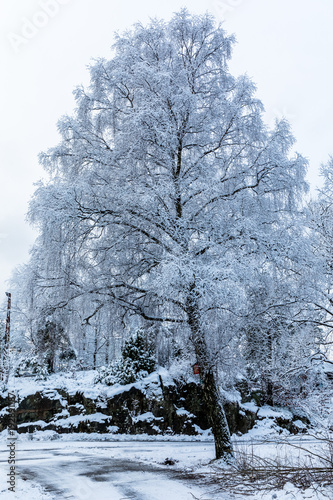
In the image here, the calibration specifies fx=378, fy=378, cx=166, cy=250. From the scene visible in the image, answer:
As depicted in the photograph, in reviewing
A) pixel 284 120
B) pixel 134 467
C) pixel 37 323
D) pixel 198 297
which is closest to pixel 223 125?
pixel 284 120

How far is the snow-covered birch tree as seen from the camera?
745 centimetres

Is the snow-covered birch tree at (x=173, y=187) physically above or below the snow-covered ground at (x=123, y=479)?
above

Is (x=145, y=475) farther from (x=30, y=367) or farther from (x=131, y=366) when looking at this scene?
(x=30, y=367)

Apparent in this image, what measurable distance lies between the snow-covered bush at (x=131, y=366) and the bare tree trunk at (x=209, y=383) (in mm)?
8824

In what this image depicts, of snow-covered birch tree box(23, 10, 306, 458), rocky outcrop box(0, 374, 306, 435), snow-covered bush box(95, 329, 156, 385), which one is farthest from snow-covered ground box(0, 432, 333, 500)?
snow-covered bush box(95, 329, 156, 385)

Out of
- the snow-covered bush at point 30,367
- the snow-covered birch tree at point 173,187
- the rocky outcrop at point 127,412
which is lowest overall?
the rocky outcrop at point 127,412

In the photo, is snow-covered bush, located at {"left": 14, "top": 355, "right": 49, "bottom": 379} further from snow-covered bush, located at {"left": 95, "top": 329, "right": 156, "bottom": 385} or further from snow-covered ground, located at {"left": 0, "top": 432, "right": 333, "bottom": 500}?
snow-covered ground, located at {"left": 0, "top": 432, "right": 333, "bottom": 500}

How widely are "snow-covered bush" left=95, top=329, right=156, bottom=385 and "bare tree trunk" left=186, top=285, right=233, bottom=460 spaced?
8.82 metres

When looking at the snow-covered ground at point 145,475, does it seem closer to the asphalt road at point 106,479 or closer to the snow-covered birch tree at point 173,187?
the asphalt road at point 106,479

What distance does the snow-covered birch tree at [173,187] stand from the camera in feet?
24.5

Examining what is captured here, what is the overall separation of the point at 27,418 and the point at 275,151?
46.6 ft

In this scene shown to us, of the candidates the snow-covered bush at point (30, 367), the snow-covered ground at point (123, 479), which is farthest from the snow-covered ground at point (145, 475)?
the snow-covered bush at point (30, 367)

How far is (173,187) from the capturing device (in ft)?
25.5

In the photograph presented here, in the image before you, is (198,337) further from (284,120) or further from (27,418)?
(27,418)
